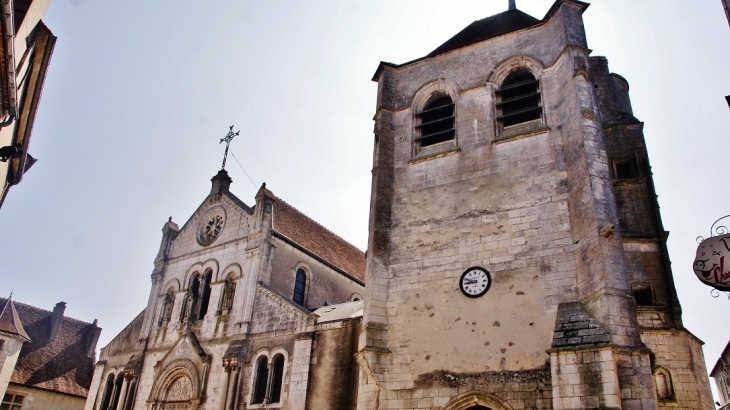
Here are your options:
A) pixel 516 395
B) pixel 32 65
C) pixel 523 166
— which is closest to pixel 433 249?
pixel 523 166

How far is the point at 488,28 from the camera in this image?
51.0 ft

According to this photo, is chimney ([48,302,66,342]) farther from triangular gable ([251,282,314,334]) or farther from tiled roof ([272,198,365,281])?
triangular gable ([251,282,314,334])

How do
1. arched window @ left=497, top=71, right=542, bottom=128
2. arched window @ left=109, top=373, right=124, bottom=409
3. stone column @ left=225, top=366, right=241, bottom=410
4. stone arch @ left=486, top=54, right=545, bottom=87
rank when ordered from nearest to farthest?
arched window @ left=497, top=71, right=542, bottom=128, stone arch @ left=486, top=54, right=545, bottom=87, stone column @ left=225, top=366, right=241, bottom=410, arched window @ left=109, top=373, right=124, bottom=409

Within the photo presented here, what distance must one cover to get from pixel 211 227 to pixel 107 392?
697 centimetres

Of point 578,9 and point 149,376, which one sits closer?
point 578,9

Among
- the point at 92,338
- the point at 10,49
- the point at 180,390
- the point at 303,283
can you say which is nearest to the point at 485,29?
the point at 303,283

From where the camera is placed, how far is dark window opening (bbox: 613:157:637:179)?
1409 cm

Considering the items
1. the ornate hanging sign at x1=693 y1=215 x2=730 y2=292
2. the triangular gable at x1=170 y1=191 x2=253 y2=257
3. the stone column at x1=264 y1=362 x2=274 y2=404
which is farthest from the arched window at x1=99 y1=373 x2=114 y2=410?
the ornate hanging sign at x1=693 y1=215 x2=730 y2=292

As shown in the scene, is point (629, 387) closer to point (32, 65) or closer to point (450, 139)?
point (450, 139)

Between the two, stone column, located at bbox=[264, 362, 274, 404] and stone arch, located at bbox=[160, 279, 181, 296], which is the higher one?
stone arch, located at bbox=[160, 279, 181, 296]

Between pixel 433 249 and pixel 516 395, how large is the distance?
352cm

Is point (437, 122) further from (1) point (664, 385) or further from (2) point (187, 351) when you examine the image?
(2) point (187, 351)

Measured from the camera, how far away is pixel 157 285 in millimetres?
21375

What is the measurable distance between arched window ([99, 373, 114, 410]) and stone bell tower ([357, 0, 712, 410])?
13.1 m
